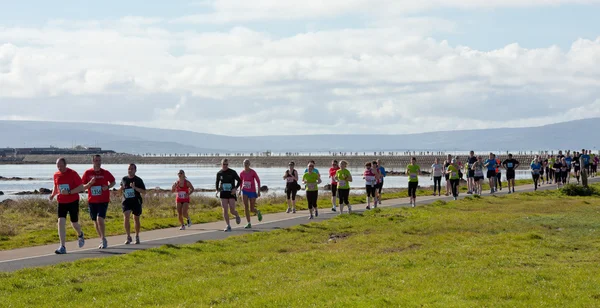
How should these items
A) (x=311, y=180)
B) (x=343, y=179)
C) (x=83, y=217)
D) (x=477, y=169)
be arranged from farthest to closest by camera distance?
(x=477, y=169) → (x=83, y=217) → (x=343, y=179) → (x=311, y=180)

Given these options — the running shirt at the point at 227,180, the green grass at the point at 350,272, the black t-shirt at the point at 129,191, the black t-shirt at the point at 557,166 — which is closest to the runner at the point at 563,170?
the black t-shirt at the point at 557,166

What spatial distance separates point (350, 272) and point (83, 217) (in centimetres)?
2028

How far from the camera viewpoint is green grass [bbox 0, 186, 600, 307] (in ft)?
38.8

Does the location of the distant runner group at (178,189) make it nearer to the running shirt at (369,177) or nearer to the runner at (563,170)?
the running shirt at (369,177)

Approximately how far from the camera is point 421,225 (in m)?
22.5

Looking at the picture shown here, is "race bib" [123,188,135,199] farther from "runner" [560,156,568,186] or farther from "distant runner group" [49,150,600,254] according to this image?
"runner" [560,156,568,186]

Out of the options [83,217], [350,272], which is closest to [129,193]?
[350,272]

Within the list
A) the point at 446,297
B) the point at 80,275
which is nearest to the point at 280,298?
the point at 446,297

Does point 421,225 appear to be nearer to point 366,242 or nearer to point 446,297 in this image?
point 366,242

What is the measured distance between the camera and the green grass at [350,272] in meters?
11.8

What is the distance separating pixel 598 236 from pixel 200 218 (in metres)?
12.9

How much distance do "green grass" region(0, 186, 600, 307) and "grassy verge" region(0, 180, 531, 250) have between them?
5.01 meters

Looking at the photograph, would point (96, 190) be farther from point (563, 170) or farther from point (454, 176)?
point (563, 170)

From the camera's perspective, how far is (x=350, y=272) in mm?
14172
